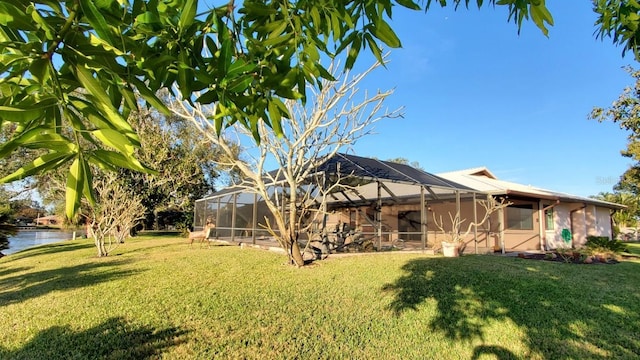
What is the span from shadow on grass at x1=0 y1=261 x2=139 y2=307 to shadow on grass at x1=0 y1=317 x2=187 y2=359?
100 inches

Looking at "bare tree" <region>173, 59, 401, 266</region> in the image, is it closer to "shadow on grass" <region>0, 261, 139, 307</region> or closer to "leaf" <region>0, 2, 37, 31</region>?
"shadow on grass" <region>0, 261, 139, 307</region>

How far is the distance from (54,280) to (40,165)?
29.7 feet

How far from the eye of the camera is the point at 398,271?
822cm

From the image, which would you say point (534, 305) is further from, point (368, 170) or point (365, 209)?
point (365, 209)

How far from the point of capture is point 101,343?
4160 millimetres

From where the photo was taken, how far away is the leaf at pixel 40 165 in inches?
28.8

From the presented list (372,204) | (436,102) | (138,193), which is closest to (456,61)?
(436,102)

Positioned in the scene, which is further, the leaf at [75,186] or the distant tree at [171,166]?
the distant tree at [171,166]

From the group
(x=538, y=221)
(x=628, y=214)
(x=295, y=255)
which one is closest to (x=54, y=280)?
(x=295, y=255)

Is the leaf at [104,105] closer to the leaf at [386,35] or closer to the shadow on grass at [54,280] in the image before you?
the leaf at [386,35]

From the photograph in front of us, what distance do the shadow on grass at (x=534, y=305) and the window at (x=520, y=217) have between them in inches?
312

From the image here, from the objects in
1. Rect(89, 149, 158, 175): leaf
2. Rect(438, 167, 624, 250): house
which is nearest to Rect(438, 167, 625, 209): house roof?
Rect(438, 167, 624, 250): house

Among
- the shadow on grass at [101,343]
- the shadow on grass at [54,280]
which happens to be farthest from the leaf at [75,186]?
the shadow on grass at [54,280]

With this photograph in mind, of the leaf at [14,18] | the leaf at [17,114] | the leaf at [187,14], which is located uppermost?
the leaf at [187,14]
